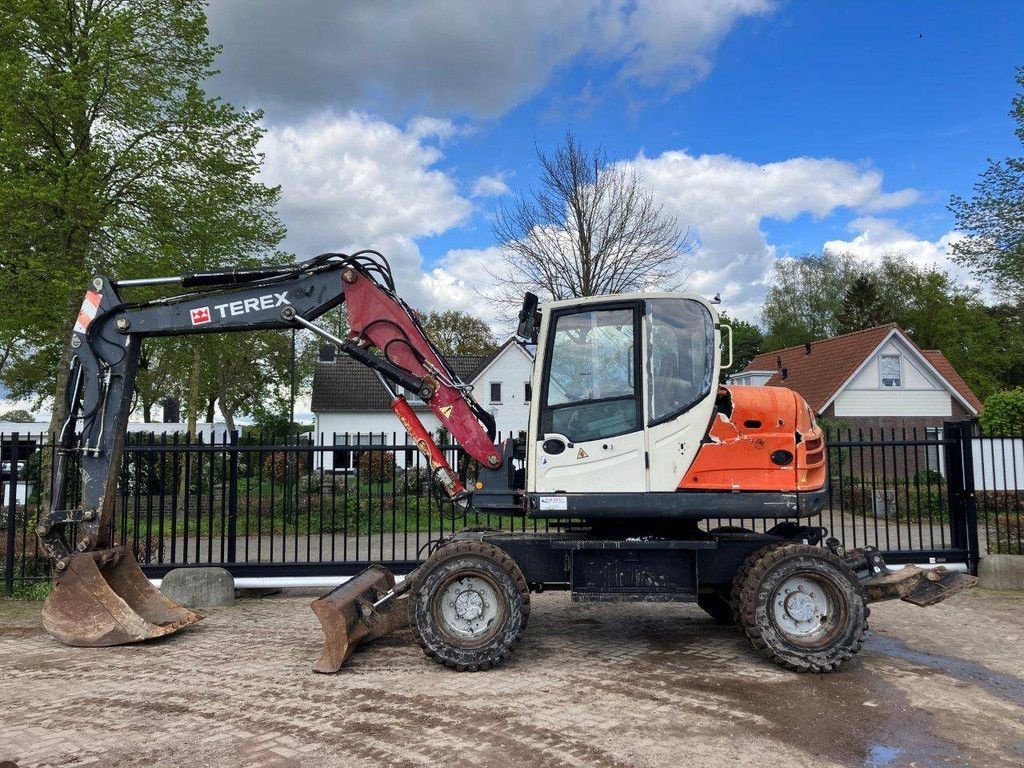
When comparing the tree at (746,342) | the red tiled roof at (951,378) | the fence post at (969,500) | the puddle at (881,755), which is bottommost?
the puddle at (881,755)

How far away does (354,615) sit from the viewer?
229 inches

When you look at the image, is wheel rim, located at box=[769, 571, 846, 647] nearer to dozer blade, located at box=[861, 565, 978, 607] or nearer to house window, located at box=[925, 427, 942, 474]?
dozer blade, located at box=[861, 565, 978, 607]

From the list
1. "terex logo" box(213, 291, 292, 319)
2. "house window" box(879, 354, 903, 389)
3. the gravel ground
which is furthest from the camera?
Answer: "house window" box(879, 354, 903, 389)

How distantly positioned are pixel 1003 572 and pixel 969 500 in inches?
35.8

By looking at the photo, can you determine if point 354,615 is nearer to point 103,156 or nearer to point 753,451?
point 753,451

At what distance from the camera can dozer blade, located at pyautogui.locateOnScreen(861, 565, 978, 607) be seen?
5875mm

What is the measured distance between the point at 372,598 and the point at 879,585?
14.3ft

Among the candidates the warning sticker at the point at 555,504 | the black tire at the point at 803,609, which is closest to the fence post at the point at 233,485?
the warning sticker at the point at 555,504

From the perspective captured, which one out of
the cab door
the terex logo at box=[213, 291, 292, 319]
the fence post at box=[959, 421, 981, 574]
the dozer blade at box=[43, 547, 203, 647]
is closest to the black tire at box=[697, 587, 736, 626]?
the cab door

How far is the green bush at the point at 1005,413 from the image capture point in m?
20.3

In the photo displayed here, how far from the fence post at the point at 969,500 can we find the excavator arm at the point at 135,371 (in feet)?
20.5

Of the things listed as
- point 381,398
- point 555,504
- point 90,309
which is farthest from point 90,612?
point 381,398

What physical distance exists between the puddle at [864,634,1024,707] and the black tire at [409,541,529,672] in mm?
3342

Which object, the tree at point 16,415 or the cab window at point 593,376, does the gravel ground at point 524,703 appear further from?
the tree at point 16,415
